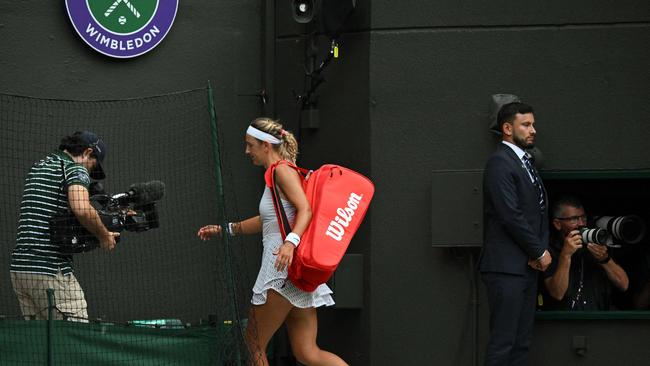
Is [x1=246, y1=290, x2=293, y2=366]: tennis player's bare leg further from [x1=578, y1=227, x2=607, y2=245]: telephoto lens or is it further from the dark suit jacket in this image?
[x1=578, y1=227, x2=607, y2=245]: telephoto lens

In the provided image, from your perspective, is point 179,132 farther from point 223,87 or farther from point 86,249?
point 86,249

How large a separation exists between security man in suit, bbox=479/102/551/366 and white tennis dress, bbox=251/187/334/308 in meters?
1.21

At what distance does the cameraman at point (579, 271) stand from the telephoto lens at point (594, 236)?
0.28 ft

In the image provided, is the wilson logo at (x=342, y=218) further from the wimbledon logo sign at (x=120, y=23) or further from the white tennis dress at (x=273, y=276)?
the wimbledon logo sign at (x=120, y=23)

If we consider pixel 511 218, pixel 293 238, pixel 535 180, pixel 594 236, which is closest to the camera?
pixel 293 238

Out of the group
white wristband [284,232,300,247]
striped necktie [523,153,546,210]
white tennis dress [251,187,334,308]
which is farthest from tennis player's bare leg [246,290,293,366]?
striped necktie [523,153,546,210]

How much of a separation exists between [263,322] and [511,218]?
68.1 inches

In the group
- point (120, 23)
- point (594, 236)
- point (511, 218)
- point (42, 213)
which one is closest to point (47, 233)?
point (42, 213)

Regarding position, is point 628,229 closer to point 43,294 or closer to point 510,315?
point 510,315

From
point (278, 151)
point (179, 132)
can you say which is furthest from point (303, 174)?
point (179, 132)

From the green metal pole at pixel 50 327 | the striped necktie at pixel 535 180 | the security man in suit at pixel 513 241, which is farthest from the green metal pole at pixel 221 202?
the striped necktie at pixel 535 180

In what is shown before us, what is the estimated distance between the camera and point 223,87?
9.62 metres

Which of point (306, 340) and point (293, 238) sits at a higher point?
point (293, 238)

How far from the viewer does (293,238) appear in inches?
288
